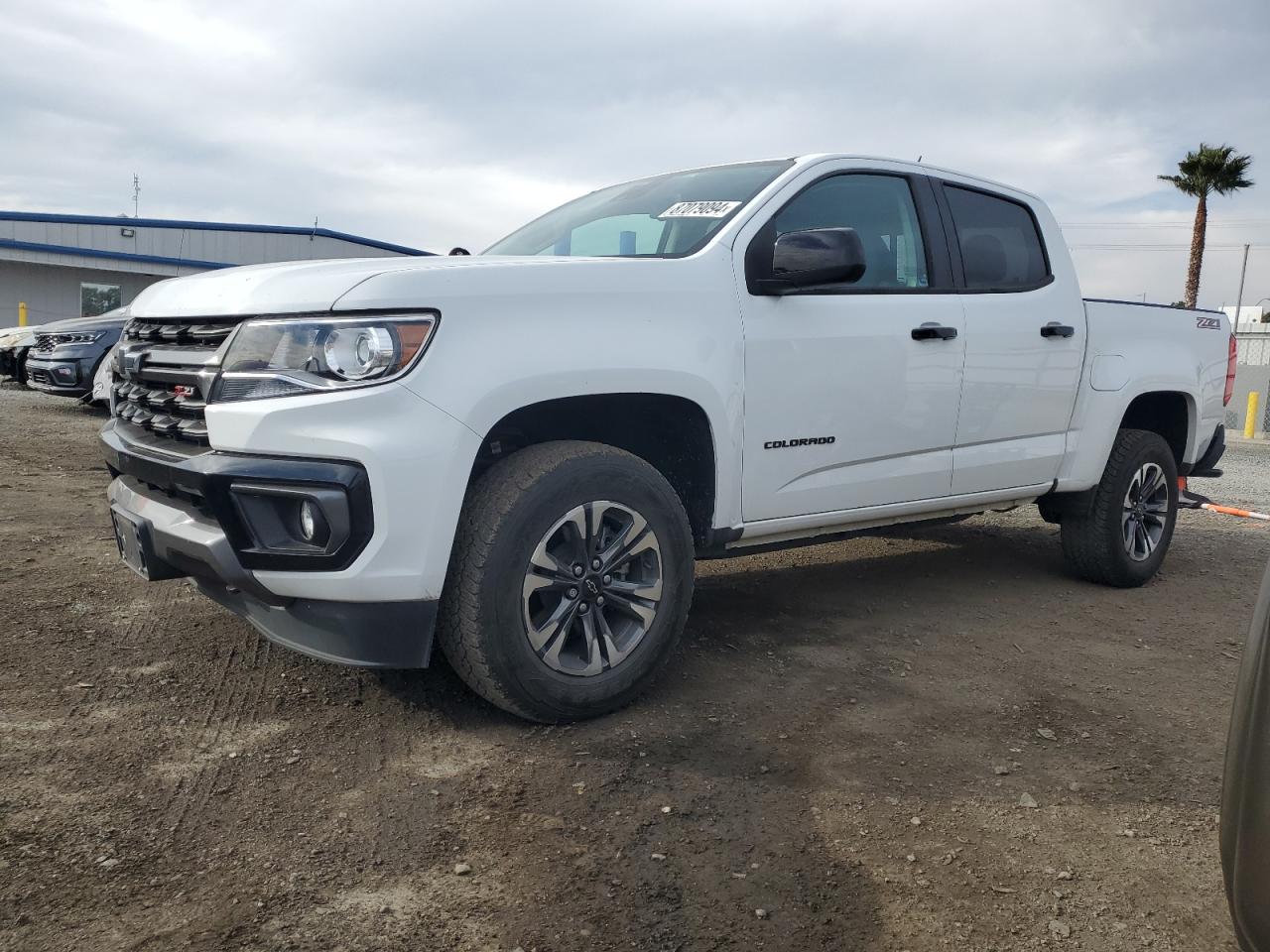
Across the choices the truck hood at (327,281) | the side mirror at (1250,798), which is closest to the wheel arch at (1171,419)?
the truck hood at (327,281)

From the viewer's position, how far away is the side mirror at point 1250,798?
1435 millimetres

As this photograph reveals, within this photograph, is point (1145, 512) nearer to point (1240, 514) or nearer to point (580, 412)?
point (1240, 514)

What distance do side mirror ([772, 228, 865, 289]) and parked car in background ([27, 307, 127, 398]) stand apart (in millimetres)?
9454

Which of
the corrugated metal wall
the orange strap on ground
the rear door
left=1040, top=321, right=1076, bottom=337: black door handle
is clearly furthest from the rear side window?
the corrugated metal wall

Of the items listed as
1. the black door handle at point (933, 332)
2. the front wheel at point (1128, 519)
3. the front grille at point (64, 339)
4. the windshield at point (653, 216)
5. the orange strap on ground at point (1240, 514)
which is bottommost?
the orange strap on ground at point (1240, 514)

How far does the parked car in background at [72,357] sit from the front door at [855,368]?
9.17m

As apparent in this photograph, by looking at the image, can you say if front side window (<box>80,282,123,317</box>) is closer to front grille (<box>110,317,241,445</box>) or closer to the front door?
front grille (<box>110,317,241,445</box>)

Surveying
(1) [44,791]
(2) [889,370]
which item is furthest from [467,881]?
(2) [889,370]

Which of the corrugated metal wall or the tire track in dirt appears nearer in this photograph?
the tire track in dirt

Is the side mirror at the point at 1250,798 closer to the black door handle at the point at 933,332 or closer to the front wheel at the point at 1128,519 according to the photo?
the black door handle at the point at 933,332

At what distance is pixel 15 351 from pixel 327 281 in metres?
12.2

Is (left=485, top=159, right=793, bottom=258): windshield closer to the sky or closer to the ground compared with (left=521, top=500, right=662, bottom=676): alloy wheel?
closer to the sky

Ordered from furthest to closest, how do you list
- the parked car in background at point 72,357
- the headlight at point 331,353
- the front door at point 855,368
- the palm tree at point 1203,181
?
the palm tree at point 1203,181 → the parked car in background at point 72,357 → the front door at point 855,368 → the headlight at point 331,353

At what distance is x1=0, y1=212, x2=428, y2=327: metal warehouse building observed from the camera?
2834cm
